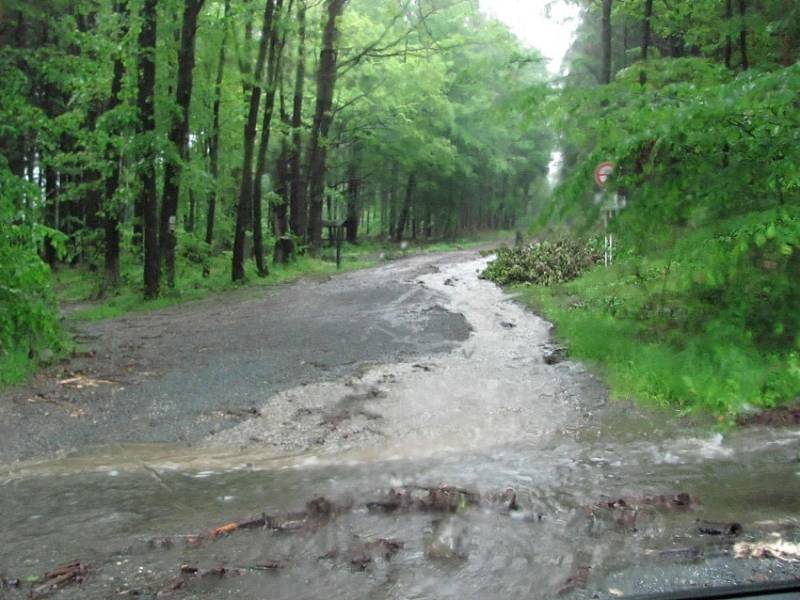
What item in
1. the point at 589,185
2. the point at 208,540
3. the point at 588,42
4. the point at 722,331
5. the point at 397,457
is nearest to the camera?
the point at 208,540

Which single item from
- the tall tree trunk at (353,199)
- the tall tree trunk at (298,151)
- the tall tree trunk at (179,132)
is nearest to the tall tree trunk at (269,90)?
the tall tree trunk at (298,151)

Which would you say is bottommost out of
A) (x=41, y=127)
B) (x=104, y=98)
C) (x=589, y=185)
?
(x=589, y=185)

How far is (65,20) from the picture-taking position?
1938 centimetres

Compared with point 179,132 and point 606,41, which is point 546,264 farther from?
point 179,132

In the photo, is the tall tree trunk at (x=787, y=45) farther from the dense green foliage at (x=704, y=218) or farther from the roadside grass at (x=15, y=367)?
the roadside grass at (x=15, y=367)

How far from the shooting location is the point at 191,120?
2359cm

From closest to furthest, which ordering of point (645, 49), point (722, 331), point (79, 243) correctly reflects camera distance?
point (722, 331) < point (645, 49) < point (79, 243)

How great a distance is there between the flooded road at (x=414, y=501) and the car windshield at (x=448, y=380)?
3cm

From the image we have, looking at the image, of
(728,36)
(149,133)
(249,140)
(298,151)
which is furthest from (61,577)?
(298,151)

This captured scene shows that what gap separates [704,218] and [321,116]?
20.9 m

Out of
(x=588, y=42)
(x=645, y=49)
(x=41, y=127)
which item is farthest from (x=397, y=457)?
(x=588, y=42)

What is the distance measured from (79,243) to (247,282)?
5900 millimetres

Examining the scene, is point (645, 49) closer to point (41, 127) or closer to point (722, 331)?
point (722, 331)

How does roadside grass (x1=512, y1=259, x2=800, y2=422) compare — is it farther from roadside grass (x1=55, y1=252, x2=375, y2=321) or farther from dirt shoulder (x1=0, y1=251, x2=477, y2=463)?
roadside grass (x1=55, y1=252, x2=375, y2=321)
